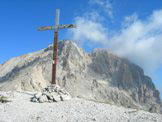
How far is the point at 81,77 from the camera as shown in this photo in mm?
153875

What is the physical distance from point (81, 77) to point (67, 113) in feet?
465

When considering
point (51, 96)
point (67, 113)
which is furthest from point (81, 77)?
point (67, 113)

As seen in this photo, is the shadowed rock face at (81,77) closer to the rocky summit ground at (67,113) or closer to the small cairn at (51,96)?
the small cairn at (51,96)

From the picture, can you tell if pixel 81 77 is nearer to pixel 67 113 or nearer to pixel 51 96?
pixel 51 96

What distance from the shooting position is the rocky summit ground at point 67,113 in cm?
1118

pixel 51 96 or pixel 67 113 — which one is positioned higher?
pixel 51 96

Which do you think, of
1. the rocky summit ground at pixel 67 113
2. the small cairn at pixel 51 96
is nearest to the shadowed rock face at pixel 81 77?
the small cairn at pixel 51 96

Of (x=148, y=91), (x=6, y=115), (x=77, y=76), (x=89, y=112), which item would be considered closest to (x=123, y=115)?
(x=89, y=112)

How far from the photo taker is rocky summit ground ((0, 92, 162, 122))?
11180mm

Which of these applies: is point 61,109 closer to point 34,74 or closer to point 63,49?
point 34,74

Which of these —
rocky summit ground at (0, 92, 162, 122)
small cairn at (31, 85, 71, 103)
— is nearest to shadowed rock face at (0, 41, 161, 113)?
small cairn at (31, 85, 71, 103)

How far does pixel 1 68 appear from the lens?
16575 cm

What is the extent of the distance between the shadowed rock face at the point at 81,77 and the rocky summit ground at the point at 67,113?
94612 mm

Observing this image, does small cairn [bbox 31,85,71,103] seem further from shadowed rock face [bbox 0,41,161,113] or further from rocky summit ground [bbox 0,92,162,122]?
shadowed rock face [bbox 0,41,161,113]
